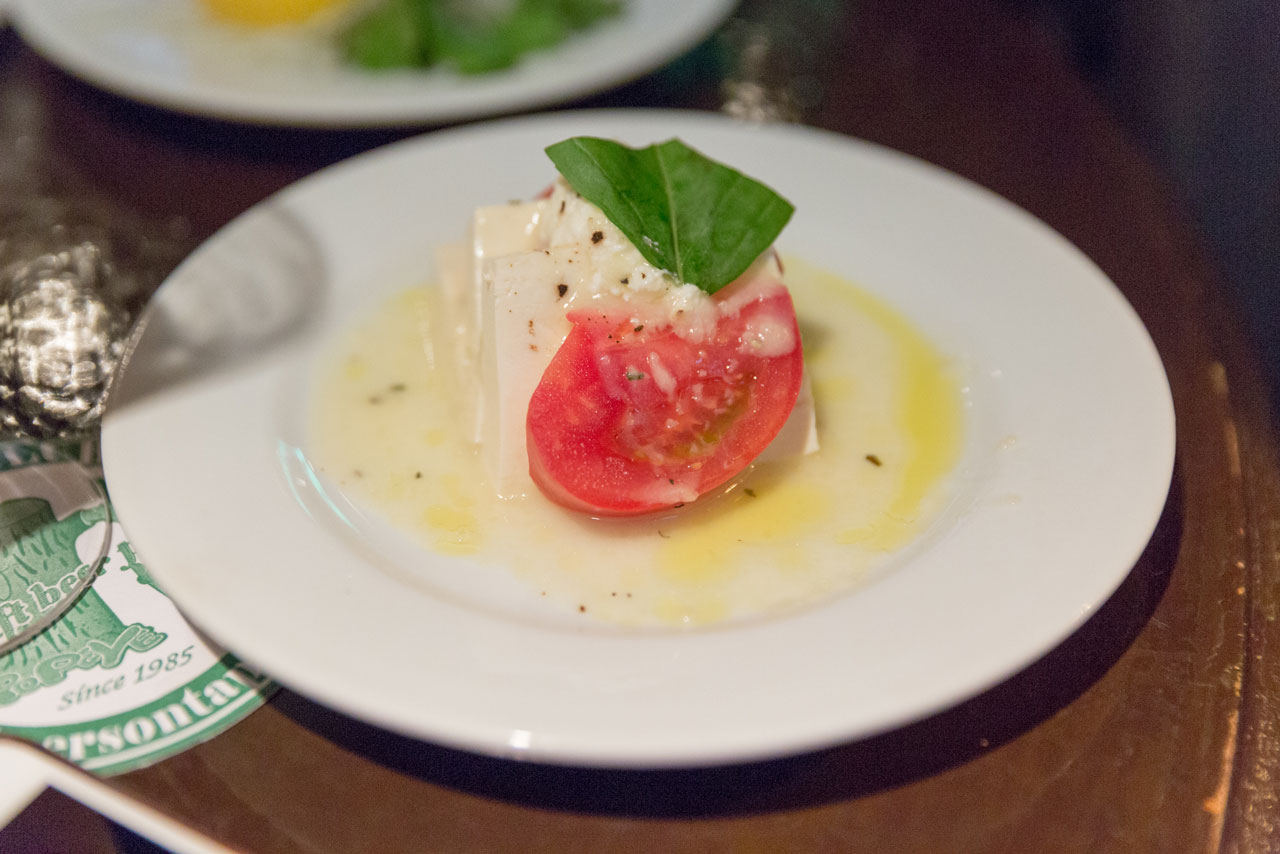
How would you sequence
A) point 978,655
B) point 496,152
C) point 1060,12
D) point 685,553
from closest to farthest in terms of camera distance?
1. point 978,655
2. point 685,553
3. point 496,152
4. point 1060,12

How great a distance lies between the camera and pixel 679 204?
182 centimetres

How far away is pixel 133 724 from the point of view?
144 centimetres

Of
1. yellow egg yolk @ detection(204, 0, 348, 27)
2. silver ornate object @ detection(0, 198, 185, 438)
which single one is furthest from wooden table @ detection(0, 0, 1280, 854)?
yellow egg yolk @ detection(204, 0, 348, 27)

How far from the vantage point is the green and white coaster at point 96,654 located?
143 centimetres

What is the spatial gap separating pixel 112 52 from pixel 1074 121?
2993mm

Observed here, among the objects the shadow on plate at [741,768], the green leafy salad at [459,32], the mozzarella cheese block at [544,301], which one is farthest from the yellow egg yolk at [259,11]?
the shadow on plate at [741,768]

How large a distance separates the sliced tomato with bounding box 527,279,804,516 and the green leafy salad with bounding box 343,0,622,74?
5.33 feet

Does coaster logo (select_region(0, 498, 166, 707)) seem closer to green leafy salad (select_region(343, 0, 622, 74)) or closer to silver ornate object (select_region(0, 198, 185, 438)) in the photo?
silver ornate object (select_region(0, 198, 185, 438))

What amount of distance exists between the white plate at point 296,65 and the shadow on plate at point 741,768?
1.85m

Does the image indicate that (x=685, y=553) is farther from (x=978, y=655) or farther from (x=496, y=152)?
(x=496, y=152)

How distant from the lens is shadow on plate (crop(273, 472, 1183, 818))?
1.37m

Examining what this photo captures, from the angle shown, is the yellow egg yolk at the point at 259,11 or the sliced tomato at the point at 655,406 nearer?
the sliced tomato at the point at 655,406

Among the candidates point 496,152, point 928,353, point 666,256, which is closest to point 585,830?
point 666,256

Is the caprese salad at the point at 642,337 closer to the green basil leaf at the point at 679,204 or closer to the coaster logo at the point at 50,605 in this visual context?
the green basil leaf at the point at 679,204
